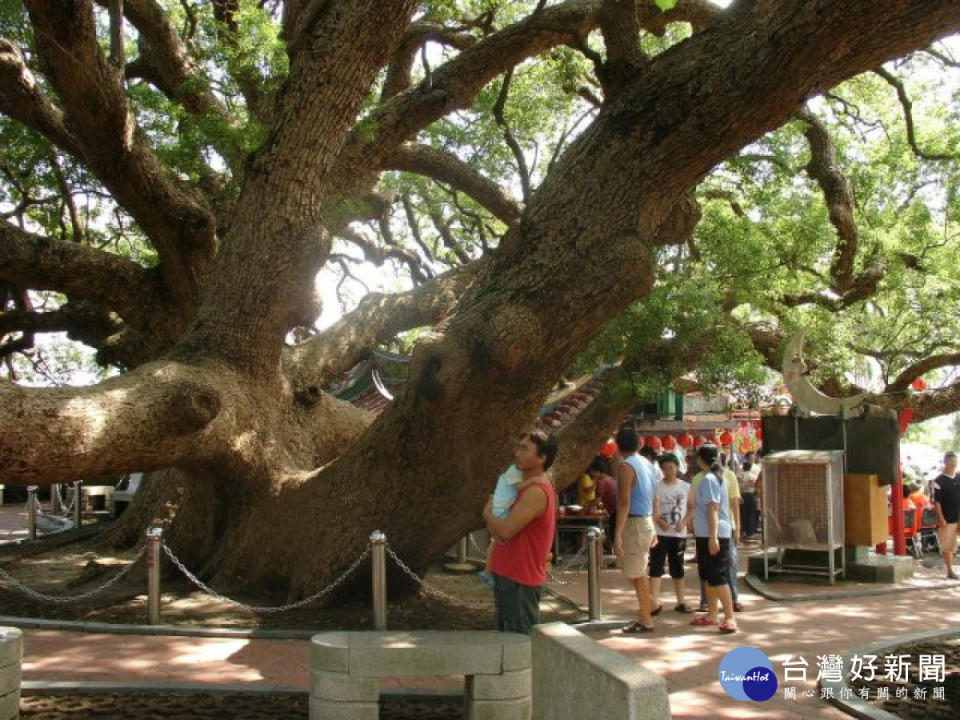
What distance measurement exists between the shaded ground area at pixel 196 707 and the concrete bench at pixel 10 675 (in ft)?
1.27

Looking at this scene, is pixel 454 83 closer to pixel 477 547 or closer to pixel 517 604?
pixel 477 547

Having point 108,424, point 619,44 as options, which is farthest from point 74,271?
point 619,44

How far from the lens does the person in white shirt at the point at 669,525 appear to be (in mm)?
9352

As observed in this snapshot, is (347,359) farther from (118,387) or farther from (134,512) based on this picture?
(118,387)

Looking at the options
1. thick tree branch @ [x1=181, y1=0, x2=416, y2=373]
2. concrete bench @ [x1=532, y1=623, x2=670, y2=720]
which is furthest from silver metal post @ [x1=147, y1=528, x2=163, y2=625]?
concrete bench @ [x1=532, y1=623, x2=670, y2=720]

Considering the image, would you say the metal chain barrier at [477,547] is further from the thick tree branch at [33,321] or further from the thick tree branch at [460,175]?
the thick tree branch at [33,321]

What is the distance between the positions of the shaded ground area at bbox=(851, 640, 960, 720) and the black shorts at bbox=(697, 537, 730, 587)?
1458mm

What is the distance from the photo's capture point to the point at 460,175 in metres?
13.1

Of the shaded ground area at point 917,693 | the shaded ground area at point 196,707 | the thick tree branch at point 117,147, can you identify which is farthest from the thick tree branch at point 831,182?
the shaded ground area at point 196,707

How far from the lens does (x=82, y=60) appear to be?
8.87m

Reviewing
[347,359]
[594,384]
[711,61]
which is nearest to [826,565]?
[594,384]

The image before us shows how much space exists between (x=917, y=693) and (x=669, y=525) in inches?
128

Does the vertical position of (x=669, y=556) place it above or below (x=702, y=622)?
above

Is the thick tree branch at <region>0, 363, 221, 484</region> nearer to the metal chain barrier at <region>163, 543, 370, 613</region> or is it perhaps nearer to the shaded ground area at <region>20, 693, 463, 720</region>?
the metal chain barrier at <region>163, 543, 370, 613</region>
